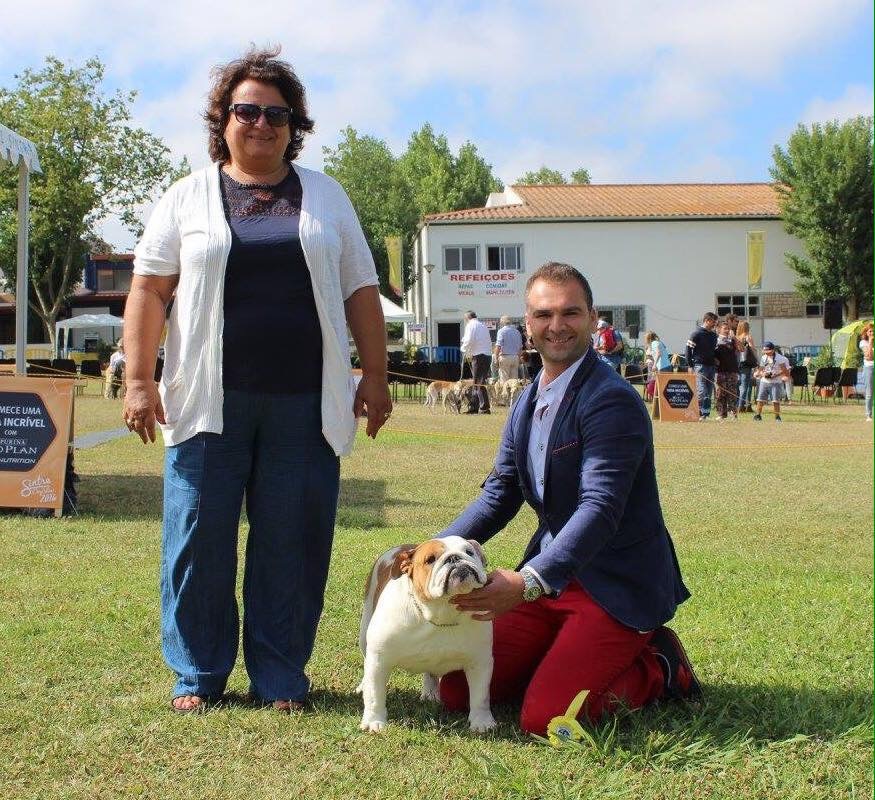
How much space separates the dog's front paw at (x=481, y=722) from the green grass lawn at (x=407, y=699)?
3 centimetres

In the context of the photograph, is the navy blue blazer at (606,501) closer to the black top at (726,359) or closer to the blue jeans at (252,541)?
the blue jeans at (252,541)

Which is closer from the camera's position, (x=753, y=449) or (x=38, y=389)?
(x=38, y=389)

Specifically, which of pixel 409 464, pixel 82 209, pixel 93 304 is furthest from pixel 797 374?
pixel 93 304

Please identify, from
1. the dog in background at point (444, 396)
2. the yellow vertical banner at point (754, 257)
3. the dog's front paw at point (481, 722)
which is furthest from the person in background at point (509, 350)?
the yellow vertical banner at point (754, 257)

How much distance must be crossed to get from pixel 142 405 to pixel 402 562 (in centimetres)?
92

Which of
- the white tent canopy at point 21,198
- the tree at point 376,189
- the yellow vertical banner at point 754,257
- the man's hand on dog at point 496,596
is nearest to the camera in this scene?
the man's hand on dog at point 496,596

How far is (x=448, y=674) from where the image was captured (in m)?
3.35

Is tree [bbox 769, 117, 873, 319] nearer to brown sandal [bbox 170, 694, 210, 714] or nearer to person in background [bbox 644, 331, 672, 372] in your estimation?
person in background [bbox 644, 331, 672, 372]

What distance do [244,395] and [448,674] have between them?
1.07 metres

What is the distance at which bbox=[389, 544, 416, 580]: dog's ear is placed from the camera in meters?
3.05

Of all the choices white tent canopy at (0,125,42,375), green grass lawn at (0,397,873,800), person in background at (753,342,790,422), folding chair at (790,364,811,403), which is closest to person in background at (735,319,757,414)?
person in background at (753,342,790,422)

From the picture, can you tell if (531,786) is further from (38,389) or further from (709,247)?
(709,247)

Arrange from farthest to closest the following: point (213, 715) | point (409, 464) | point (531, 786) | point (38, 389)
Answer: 1. point (409, 464)
2. point (38, 389)
3. point (213, 715)
4. point (531, 786)

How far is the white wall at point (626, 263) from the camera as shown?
39.4 metres
